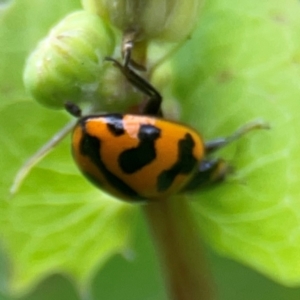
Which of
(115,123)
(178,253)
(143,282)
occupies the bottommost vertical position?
(143,282)

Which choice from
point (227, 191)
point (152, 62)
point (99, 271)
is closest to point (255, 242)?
point (227, 191)

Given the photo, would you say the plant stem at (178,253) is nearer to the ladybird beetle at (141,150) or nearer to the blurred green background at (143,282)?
the ladybird beetle at (141,150)

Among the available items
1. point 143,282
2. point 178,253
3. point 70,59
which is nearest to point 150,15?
point 70,59

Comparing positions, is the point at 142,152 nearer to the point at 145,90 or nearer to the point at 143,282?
the point at 145,90

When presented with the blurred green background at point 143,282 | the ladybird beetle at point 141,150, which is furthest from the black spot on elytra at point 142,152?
the blurred green background at point 143,282

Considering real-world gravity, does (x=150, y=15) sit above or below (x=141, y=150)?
above

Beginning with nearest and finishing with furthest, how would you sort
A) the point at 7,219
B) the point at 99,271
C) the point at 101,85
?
the point at 101,85 → the point at 7,219 → the point at 99,271

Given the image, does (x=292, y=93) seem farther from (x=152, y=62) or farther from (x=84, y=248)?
(x=84, y=248)
